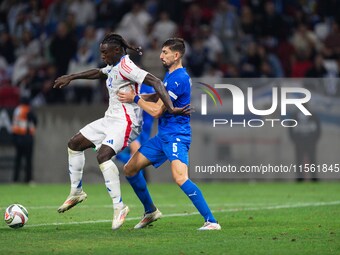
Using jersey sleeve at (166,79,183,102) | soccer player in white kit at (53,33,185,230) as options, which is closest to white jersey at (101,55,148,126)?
soccer player in white kit at (53,33,185,230)

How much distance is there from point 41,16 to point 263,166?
8.46m

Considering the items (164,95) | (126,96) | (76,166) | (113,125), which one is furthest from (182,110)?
(76,166)

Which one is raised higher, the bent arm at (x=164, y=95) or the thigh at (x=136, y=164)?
the bent arm at (x=164, y=95)

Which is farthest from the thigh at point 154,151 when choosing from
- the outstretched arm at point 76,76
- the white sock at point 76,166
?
the outstretched arm at point 76,76

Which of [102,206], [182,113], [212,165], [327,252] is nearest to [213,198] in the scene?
[102,206]

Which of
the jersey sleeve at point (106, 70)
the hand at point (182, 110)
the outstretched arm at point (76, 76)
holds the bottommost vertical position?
the hand at point (182, 110)

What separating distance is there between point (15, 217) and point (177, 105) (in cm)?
231

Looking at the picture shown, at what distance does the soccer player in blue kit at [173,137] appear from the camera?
10.9m

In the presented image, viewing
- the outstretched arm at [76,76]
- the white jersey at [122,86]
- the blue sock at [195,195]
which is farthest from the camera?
the outstretched arm at [76,76]

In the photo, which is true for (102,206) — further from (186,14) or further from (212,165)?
(186,14)

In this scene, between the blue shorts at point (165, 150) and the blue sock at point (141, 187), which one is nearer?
the blue shorts at point (165, 150)

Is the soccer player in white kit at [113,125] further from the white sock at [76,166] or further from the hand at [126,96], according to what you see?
the hand at [126,96]

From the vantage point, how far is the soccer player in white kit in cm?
1110

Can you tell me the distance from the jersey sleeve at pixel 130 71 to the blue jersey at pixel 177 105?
31cm
